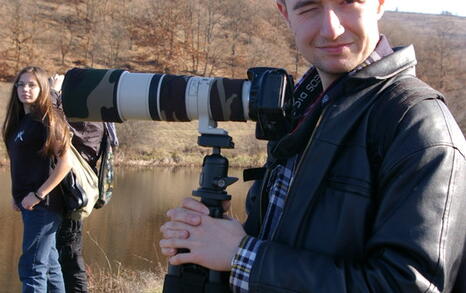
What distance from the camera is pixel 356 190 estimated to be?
0.94 m

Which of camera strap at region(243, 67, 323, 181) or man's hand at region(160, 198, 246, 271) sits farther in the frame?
camera strap at region(243, 67, 323, 181)

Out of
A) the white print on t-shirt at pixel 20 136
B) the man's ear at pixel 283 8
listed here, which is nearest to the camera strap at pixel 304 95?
the man's ear at pixel 283 8

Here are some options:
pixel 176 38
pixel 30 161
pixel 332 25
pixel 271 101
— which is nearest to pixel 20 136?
pixel 30 161

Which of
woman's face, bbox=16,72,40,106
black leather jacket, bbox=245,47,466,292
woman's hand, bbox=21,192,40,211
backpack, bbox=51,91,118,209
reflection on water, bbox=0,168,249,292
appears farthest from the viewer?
reflection on water, bbox=0,168,249,292

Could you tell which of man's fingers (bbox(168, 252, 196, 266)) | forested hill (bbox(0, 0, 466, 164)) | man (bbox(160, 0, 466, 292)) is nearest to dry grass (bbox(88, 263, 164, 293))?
man's fingers (bbox(168, 252, 196, 266))

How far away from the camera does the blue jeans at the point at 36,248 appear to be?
111 inches

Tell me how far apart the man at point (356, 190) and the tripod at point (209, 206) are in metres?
0.08

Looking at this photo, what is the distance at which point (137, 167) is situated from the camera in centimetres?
1755

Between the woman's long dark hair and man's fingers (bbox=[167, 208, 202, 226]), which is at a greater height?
the woman's long dark hair

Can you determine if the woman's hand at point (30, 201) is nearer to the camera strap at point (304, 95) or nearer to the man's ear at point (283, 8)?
the camera strap at point (304, 95)

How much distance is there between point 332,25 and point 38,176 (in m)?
2.23

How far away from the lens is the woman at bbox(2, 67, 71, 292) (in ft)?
9.21

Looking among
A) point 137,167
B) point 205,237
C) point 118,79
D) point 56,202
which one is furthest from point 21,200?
point 137,167

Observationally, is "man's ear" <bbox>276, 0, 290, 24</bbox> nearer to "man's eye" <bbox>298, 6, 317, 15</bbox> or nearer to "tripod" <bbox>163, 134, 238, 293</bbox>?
"man's eye" <bbox>298, 6, 317, 15</bbox>
